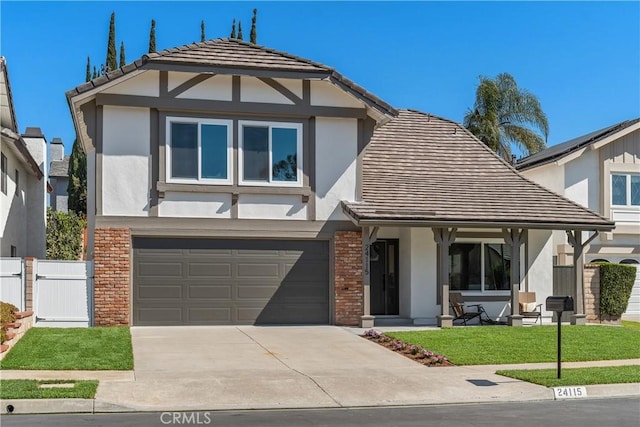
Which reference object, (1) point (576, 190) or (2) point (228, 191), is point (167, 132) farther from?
(1) point (576, 190)

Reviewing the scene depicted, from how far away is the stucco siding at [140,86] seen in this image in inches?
742

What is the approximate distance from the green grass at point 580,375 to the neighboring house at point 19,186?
14902 mm

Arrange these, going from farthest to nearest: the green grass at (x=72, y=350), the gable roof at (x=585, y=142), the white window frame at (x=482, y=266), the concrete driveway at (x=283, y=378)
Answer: the gable roof at (x=585, y=142), the white window frame at (x=482, y=266), the green grass at (x=72, y=350), the concrete driveway at (x=283, y=378)

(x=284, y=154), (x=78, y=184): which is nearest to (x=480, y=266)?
(x=284, y=154)

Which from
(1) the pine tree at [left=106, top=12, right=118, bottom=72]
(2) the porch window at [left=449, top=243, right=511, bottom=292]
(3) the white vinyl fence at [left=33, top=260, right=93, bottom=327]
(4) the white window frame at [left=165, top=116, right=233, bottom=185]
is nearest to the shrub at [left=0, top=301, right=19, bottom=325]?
(3) the white vinyl fence at [left=33, top=260, right=93, bottom=327]

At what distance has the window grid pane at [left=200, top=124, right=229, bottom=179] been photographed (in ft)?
63.6

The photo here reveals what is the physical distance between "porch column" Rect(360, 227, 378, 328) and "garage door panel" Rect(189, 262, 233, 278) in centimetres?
345

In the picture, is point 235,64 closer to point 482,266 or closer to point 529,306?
point 482,266

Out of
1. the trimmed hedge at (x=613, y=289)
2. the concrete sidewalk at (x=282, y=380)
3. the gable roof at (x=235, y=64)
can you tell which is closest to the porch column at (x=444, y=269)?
the gable roof at (x=235, y=64)

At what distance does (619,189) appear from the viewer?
29.1 meters

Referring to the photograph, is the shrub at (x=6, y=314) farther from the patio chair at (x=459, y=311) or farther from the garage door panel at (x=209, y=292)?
the patio chair at (x=459, y=311)

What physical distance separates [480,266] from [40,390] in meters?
14.4

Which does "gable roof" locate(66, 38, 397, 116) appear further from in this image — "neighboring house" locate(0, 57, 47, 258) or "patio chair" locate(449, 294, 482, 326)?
"patio chair" locate(449, 294, 482, 326)

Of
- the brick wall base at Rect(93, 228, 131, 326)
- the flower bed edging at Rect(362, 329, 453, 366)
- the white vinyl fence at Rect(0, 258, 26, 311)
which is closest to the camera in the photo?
the flower bed edging at Rect(362, 329, 453, 366)
